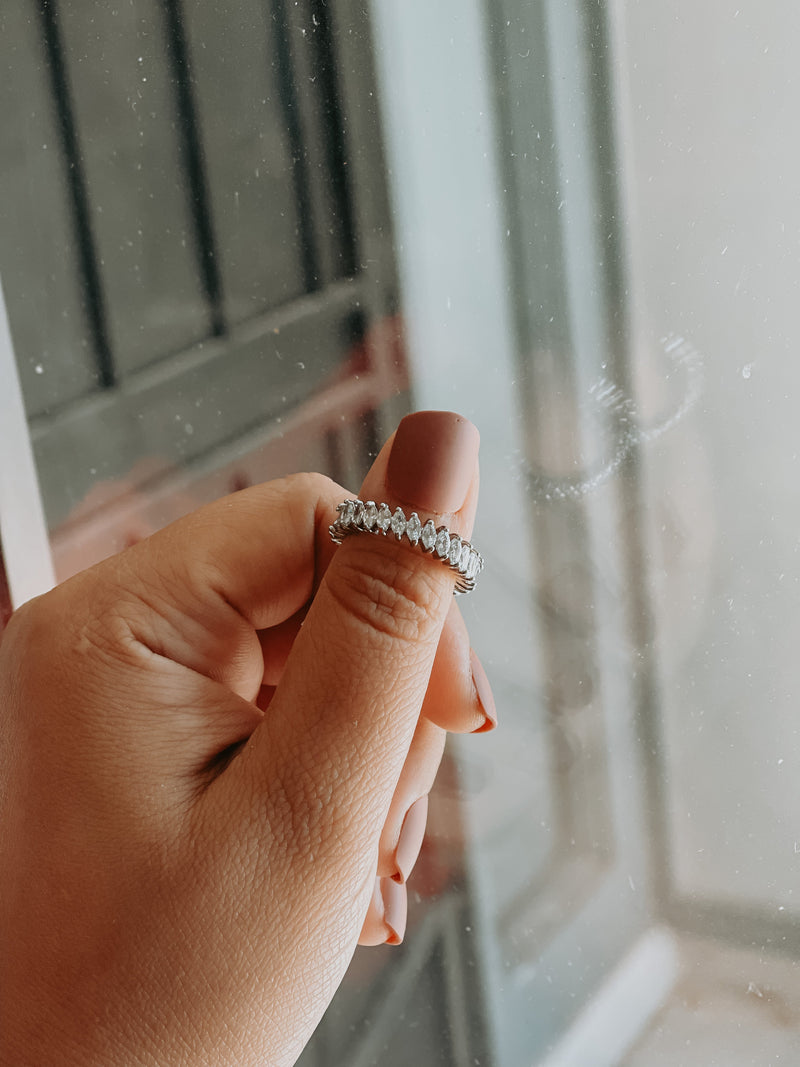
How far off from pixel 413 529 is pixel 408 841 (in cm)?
14

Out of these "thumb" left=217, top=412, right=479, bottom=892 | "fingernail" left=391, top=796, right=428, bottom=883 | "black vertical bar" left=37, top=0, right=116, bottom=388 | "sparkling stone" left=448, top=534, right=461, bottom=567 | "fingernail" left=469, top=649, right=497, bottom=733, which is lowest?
"fingernail" left=391, top=796, right=428, bottom=883

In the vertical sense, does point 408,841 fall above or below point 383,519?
below

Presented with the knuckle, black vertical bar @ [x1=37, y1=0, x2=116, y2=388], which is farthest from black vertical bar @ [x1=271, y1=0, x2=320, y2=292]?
the knuckle

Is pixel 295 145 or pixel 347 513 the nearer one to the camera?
pixel 347 513

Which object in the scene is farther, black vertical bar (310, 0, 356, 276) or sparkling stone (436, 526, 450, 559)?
black vertical bar (310, 0, 356, 276)

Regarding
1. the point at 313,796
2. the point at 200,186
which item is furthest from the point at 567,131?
the point at 313,796

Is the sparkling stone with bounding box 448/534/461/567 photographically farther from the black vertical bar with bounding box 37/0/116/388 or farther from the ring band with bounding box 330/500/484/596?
the black vertical bar with bounding box 37/0/116/388

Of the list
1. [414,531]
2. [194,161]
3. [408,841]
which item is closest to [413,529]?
[414,531]

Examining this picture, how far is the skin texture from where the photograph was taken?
258 millimetres

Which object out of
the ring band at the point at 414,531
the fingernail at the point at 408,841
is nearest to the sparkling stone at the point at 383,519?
the ring band at the point at 414,531

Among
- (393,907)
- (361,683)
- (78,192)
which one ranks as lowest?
(393,907)

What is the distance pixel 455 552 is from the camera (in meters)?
0.26

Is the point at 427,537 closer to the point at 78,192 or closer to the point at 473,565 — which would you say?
the point at 473,565

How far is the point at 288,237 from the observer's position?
1.41ft
